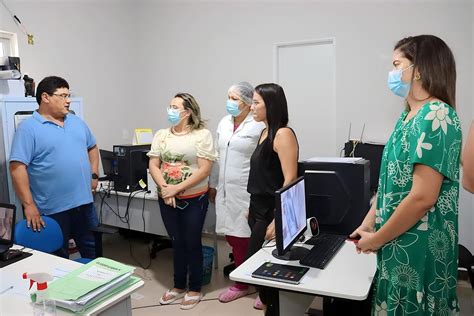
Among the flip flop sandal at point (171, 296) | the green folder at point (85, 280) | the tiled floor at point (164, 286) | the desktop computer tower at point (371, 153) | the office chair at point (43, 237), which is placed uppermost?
the desktop computer tower at point (371, 153)

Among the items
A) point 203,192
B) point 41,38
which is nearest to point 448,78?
point 203,192

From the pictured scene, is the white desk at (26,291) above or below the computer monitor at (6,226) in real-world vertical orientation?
below

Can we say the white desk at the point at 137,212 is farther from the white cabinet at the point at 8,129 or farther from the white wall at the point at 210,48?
A: the white wall at the point at 210,48

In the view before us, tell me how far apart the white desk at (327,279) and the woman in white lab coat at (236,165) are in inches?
35.8

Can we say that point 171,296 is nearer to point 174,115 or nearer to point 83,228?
point 83,228

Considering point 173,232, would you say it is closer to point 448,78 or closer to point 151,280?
point 151,280

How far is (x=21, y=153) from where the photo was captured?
2537mm

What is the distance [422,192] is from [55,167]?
2.26m

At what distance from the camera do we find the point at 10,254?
6.47 ft

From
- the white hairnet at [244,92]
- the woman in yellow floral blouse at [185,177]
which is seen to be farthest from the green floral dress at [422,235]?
the woman in yellow floral blouse at [185,177]

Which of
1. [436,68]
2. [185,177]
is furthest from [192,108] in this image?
[436,68]

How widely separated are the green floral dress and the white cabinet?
2.64 m

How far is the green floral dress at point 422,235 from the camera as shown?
4.23 ft

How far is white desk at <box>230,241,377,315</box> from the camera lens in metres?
1.48
